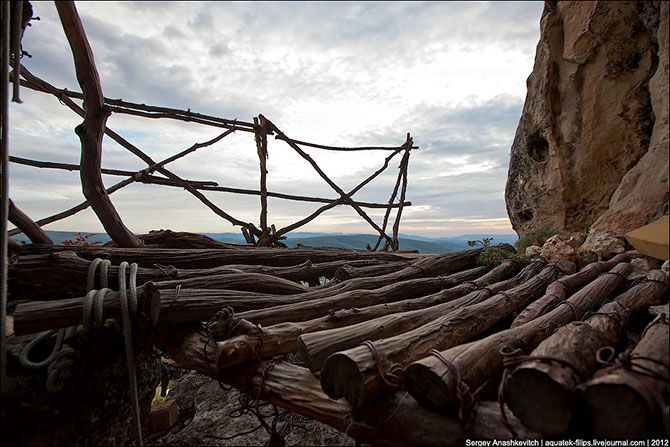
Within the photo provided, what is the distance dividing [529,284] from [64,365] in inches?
147

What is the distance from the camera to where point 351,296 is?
2.79 metres

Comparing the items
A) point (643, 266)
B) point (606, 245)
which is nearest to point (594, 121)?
point (606, 245)

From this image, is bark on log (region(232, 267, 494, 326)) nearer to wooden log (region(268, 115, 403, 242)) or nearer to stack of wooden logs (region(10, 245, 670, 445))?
stack of wooden logs (region(10, 245, 670, 445))

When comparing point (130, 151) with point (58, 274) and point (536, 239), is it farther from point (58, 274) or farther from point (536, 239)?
point (536, 239)

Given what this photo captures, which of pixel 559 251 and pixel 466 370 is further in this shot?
pixel 559 251

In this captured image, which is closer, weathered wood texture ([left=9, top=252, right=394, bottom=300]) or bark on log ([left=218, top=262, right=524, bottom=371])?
bark on log ([left=218, top=262, right=524, bottom=371])

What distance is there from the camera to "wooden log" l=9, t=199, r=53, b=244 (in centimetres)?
280

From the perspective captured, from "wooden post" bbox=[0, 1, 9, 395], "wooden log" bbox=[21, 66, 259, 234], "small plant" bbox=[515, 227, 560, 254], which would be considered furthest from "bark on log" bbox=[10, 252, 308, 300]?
"small plant" bbox=[515, 227, 560, 254]

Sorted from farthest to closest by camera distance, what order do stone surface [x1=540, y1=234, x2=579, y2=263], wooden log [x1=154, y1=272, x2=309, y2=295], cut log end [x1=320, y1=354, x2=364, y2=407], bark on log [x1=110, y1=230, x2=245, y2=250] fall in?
stone surface [x1=540, y1=234, x2=579, y2=263]
bark on log [x1=110, y1=230, x2=245, y2=250]
wooden log [x1=154, y1=272, x2=309, y2=295]
cut log end [x1=320, y1=354, x2=364, y2=407]

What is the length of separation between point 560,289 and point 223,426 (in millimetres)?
3651

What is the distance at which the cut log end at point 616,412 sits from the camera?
1188 mm

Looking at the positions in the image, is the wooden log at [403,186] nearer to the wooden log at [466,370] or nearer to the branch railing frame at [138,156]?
the branch railing frame at [138,156]

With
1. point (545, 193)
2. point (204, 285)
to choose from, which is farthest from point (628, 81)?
point (204, 285)

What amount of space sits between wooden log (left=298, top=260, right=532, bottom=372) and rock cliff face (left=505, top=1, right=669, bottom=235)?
272 centimetres
